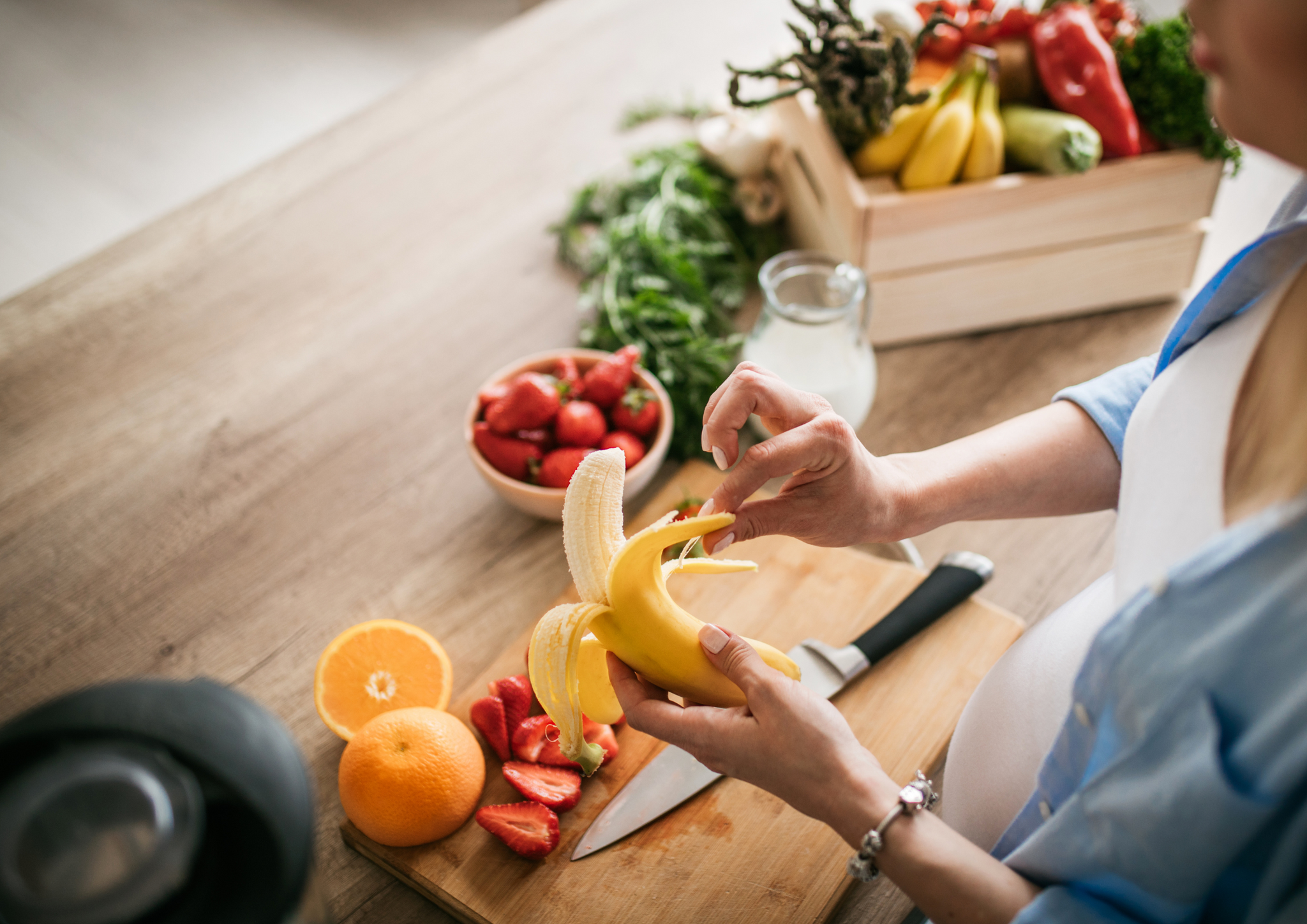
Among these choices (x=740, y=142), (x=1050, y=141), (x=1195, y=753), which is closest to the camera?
(x=1195, y=753)

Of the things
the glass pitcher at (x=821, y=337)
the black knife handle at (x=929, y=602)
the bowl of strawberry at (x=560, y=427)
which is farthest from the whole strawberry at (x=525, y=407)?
the black knife handle at (x=929, y=602)

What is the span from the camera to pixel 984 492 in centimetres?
94

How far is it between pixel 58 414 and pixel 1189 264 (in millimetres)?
1963

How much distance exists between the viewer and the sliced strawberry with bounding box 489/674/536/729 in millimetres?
989

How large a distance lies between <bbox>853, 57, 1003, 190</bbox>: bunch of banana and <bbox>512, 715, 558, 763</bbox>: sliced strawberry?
3.36ft

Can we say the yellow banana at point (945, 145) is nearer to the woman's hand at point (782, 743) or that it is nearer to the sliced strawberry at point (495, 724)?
the woman's hand at point (782, 743)

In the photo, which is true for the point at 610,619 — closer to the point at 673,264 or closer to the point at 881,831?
the point at 881,831

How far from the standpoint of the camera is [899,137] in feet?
4.55

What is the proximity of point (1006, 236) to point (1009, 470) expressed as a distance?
0.65 metres

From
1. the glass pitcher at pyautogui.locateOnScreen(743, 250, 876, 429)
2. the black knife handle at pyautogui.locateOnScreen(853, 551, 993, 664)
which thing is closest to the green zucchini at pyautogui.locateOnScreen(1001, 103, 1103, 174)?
the glass pitcher at pyautogui.locateOnScreen(743, 250, 876, 429)

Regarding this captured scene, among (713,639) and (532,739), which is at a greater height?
(713,639)

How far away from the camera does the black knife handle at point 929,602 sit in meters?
1.04

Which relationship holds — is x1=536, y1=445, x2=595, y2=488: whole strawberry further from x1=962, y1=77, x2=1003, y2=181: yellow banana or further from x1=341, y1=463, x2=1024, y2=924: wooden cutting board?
x1=962, y1=77, x2=1003, y2=181: yellow banana

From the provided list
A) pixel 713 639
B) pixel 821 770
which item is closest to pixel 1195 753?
pixel 821 770
